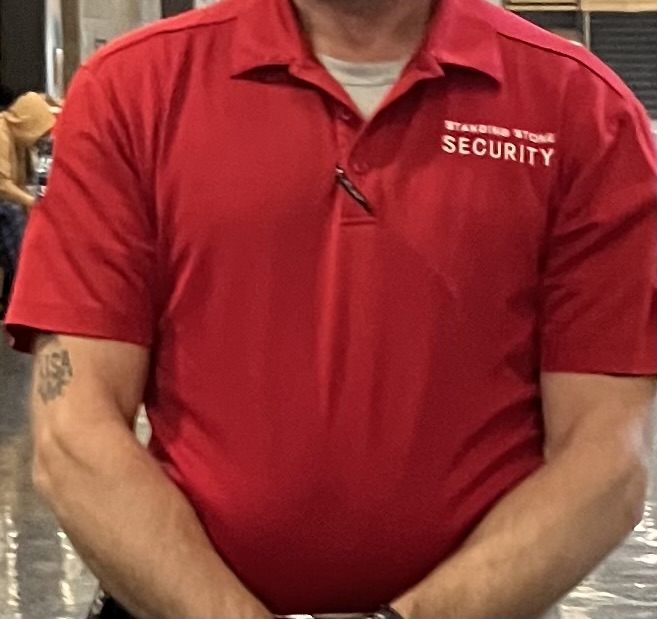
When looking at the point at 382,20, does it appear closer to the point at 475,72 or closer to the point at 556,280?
the point at 475,72

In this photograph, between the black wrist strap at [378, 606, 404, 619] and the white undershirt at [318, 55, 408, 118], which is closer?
the black wrist strap at [378, 606, 404, 619]

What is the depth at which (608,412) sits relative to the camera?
1338mm

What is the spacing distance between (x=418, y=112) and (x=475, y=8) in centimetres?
16

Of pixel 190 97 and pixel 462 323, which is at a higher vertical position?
pixel 190 97

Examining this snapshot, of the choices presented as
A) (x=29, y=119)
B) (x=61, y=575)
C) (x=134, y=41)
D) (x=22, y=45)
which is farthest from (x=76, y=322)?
(x=22, y=45)

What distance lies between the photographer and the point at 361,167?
1328mm

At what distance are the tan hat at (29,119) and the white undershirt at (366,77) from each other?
5597 millimetres

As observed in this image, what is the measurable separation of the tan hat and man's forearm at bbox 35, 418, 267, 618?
5683mm

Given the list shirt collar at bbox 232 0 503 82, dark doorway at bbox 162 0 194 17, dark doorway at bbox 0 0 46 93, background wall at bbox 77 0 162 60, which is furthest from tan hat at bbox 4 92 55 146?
shirt collar at bbox 232 0 503 82

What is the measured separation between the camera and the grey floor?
281 centimetres

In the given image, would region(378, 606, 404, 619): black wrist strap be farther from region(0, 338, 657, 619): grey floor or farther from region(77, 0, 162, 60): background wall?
region(77, 0, 162, 60): background wall

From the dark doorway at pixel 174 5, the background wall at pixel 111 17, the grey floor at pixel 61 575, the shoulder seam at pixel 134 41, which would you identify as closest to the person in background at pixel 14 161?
the dark doorway at pixel 174 5

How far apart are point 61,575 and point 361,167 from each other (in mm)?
1904

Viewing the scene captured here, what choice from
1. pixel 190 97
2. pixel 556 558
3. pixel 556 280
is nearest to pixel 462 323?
pixel 556 280
